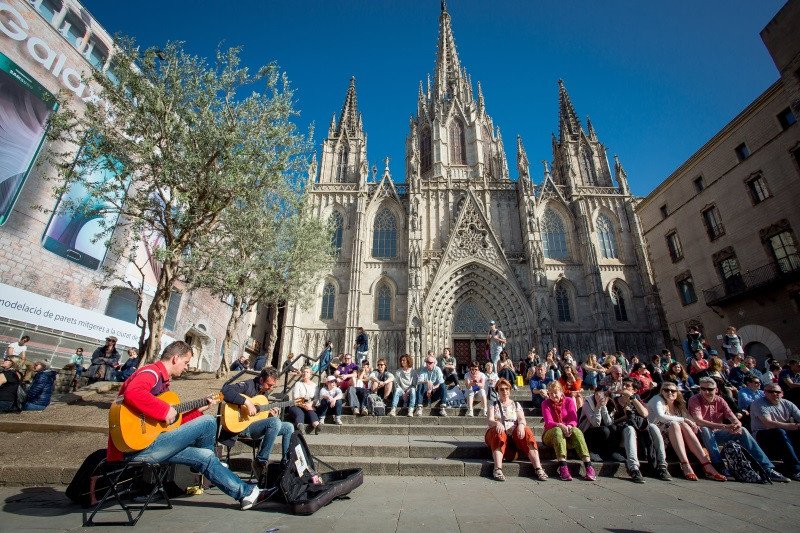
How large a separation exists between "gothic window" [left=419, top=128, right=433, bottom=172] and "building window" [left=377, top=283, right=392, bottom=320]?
12.0 metres

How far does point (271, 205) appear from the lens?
13898mm

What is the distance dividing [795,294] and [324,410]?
61.0 ft

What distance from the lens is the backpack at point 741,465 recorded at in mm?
4766

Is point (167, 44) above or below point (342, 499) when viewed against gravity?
above

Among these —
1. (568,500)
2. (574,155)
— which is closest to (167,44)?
(568,500)

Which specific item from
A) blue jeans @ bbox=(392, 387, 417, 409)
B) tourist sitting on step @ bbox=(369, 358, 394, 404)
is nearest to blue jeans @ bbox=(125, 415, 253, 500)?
blue jeans @ bbox=(392, 387, 417, 409)

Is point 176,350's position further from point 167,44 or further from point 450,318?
point 450,318

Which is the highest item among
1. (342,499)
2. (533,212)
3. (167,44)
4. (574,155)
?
(574,155)

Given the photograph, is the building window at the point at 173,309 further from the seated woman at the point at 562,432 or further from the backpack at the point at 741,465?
the backpack at the point at 741,465

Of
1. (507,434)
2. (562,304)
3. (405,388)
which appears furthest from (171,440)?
(562,304)

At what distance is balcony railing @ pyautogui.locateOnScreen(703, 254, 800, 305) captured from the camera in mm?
14000

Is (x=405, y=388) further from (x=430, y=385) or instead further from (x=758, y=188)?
(x=758, y=188)

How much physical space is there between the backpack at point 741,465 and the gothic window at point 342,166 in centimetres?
2659

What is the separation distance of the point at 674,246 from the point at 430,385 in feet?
63.1
